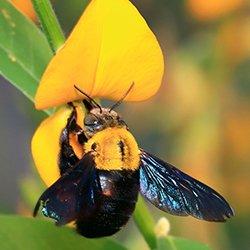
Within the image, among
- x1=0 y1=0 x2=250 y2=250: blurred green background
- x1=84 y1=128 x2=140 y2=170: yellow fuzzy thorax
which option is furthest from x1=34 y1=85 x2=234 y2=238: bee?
x1=0 y1=0 x2=250 y2=250: blurred green background

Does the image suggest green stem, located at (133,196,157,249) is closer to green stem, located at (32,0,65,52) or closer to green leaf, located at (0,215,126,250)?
green leaf, located at (0,215,126,250)

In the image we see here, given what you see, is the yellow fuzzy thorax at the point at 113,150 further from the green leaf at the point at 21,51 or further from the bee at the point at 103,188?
the green leaf at the point at 21,51

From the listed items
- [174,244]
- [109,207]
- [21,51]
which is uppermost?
[21,51]

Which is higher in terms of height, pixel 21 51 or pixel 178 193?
pixel 21 51

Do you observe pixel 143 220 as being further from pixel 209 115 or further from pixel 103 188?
pixel 209 115

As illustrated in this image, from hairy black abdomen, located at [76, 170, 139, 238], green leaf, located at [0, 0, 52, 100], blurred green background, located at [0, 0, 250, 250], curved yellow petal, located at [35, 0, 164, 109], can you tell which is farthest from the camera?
blurred green background, located at [0, 0, 250, 250]

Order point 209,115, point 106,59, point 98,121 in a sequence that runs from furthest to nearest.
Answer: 1. point 209,115
2. point 98,121
3. point 106,59

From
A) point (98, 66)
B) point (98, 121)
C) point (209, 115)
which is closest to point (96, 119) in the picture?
point (98, 121)
